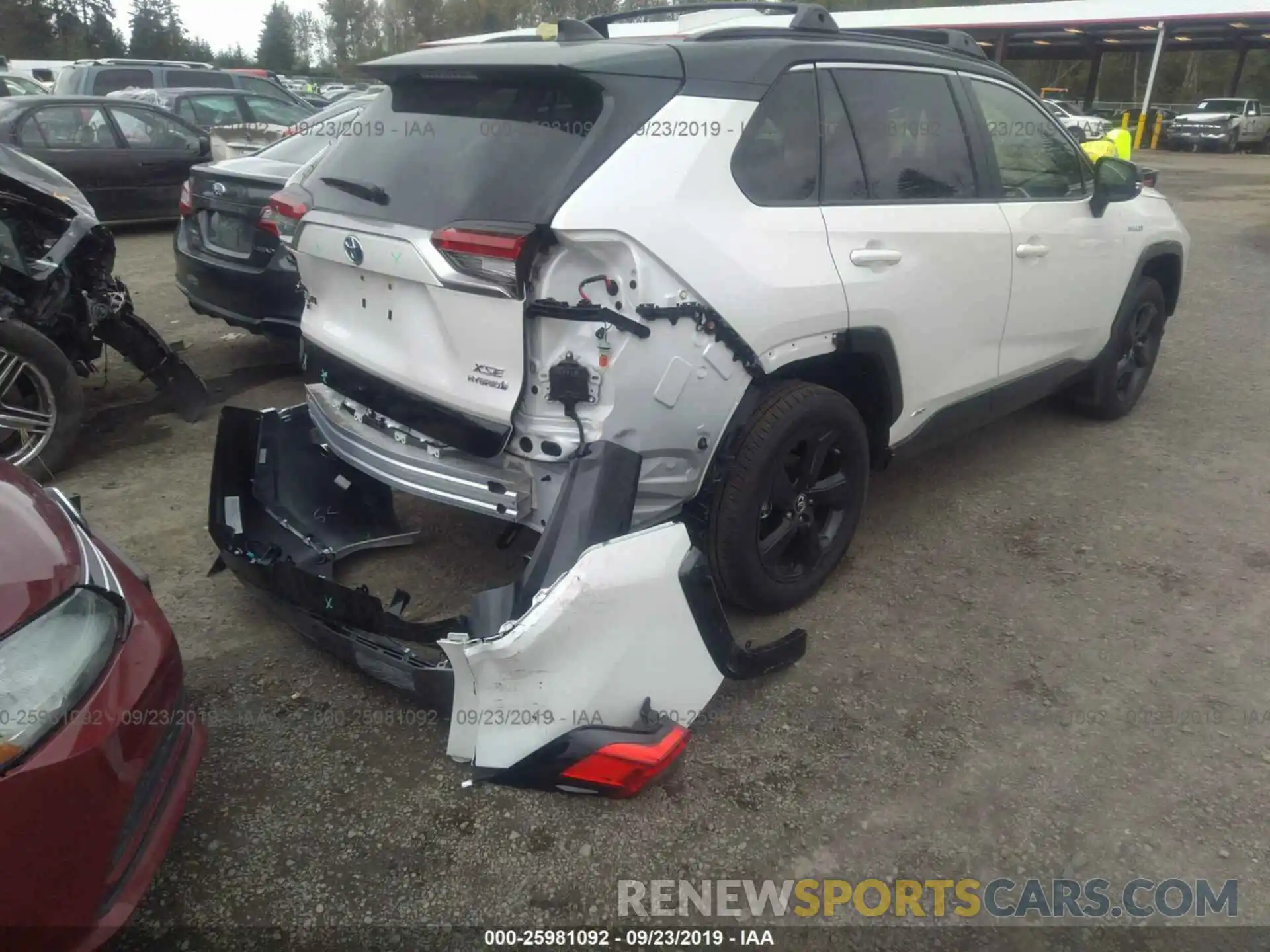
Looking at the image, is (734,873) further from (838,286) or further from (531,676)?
(838,286)

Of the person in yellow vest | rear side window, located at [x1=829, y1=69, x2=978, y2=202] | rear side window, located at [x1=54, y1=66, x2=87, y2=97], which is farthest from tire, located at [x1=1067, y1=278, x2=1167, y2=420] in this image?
rear side window, located at [x1=54, y1=66, x2=87, y2=97]

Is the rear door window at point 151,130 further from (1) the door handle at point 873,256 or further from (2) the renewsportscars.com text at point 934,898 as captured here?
(2) the renewsportscars.com text at point 934,898

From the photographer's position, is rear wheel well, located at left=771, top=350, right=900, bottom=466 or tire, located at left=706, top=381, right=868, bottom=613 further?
rear wheel well, located at left=771, top=350, right=900, bottom=466

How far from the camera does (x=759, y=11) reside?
349 cm

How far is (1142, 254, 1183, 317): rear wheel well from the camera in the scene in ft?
16.4

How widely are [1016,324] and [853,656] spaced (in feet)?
5.68

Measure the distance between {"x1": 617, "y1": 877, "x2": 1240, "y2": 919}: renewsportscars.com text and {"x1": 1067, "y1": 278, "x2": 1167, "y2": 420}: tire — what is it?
3.20 metres

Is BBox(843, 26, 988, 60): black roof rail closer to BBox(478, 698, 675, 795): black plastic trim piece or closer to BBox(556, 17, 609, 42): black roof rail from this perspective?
BBox(556, 17, 609, 42): black roof rail

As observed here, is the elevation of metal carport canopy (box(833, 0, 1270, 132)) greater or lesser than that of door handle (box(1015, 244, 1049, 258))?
greater

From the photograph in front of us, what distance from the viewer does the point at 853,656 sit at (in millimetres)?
3061

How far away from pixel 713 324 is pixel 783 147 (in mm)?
713

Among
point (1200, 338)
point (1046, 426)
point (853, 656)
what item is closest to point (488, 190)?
point (853, 656)

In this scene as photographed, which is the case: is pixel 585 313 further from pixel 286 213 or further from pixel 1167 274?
pixel 1167 274

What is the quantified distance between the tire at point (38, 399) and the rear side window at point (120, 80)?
1228cm
